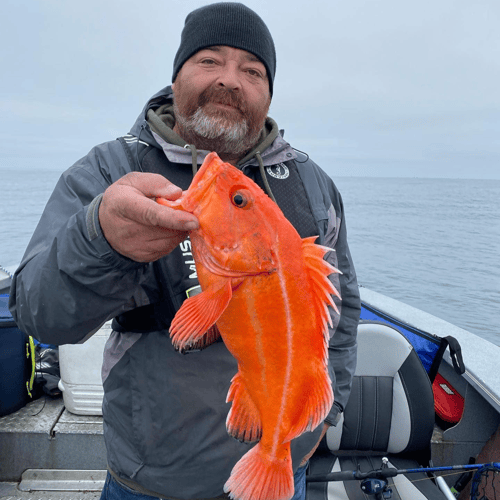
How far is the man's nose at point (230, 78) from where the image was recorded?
6.62 feet

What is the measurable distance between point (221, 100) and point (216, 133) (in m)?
0.17

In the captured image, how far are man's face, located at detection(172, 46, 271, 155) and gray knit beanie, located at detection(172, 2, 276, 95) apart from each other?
0.12 feet

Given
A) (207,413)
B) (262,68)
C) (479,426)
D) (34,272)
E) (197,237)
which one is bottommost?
(479,426)

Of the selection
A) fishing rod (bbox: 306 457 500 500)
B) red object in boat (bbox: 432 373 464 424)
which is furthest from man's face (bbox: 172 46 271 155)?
red object in boat (bbox: 432 373 464 424)

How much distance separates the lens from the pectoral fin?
120 cm

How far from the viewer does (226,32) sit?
84.8 inches

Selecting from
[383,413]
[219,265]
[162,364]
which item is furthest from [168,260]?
[383,413]

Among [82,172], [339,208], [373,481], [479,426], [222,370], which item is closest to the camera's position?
[82,172]

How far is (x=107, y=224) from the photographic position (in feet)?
4.13

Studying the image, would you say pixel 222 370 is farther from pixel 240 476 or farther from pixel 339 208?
pixel 339 208

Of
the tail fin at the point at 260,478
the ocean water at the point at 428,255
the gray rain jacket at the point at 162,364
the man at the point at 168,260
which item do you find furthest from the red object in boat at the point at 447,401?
the ocean water at the point at 428,255

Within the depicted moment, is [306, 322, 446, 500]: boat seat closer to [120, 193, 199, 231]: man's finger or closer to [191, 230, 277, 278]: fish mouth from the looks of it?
[191, 230, 277, 278]: fish mouth

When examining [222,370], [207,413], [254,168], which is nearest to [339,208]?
[254,168]

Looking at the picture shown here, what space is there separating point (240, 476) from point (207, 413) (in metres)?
0.52
